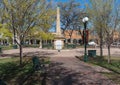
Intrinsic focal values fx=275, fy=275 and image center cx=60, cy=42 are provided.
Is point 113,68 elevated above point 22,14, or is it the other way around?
point 22,14

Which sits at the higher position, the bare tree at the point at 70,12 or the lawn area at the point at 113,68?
the bare tree at the point at 70,12

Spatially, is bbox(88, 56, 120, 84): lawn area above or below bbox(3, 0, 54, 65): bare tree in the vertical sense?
below

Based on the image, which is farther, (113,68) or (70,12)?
(70,12)

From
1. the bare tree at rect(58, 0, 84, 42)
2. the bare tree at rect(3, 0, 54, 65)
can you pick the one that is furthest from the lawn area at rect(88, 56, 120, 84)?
the bare tree at rect(58, 0, 84, 42)

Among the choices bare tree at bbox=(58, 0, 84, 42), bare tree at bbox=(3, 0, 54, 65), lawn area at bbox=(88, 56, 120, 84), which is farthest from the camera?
bare tree at bbox=(58, 0, 84, 42)

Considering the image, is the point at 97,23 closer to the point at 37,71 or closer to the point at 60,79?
the point at 37,71

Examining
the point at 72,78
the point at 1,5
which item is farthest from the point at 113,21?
the point at 72,78

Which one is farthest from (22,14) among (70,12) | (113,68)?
(70,12)

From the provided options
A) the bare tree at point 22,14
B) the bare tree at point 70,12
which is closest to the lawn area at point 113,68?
the bare tree at point 22,14

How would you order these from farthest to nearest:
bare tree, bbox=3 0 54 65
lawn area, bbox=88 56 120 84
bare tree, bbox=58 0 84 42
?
bare tree, bbox=58 0 84 42 → bare tree, bbox=3 0 54 65 → lawn area, bbox=88 56 120 84

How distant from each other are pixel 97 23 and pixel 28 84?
41.2ft

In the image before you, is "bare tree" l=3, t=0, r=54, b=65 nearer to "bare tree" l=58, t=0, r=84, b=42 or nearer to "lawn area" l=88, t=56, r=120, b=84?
"lawn area" l=88, t=56, r=120, b=84

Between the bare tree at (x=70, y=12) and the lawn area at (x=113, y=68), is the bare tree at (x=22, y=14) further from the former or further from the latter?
the bare tree at (x=70, y=12)

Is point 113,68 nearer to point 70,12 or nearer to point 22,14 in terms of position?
point 22,14
